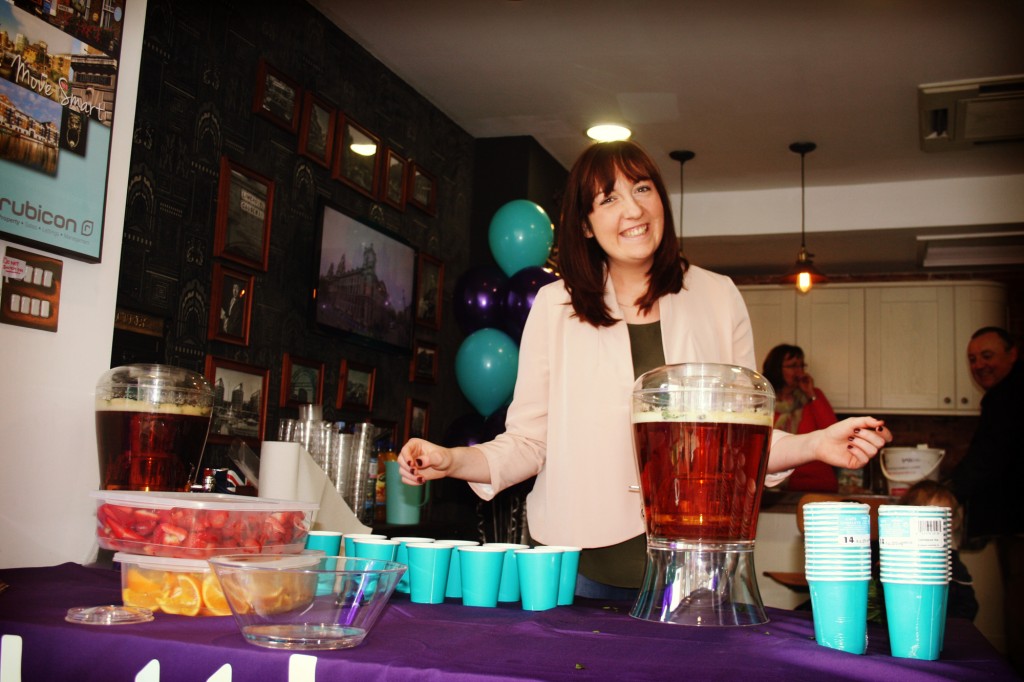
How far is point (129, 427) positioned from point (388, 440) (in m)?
2.33

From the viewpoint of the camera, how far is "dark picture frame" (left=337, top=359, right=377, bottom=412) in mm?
3645

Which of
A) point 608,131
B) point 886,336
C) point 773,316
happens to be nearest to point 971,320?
point 886,336

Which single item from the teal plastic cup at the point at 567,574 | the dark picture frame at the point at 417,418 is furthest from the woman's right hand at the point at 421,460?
the dark picture frame at the point at 417,418

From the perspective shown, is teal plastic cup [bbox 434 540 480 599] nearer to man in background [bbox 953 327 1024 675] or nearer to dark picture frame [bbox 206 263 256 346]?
dark picture frame [bbox 206 263 256 346]

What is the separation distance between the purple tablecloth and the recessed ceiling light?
12.7ft

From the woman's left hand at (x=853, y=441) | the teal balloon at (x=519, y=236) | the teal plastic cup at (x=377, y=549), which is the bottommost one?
the teal plastic cup at (x=377, y=549)

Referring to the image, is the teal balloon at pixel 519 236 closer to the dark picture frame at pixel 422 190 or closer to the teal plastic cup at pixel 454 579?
the dark picture frame at pixel 422 190

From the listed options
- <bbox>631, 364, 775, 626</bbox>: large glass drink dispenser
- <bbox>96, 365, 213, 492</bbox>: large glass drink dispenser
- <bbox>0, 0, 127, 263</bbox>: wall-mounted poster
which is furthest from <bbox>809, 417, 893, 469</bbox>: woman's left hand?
<bbox>0, 0, 127, 263</bbox>: wall-mounted poster

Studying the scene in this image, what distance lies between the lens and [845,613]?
90 centimetres

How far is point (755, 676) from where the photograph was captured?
0.79 m

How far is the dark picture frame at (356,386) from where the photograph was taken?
364 cm

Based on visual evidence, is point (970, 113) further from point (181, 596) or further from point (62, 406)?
point (181, 596)

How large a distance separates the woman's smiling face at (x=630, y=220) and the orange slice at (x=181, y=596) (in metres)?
0.87

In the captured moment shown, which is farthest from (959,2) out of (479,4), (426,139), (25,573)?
(25,573)
